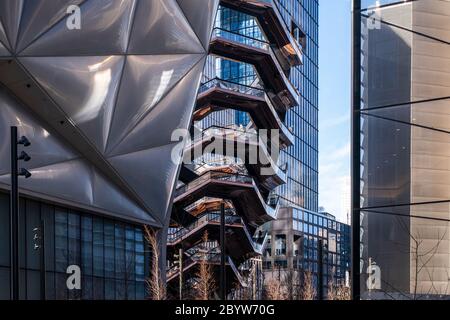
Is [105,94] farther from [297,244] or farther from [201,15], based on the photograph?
[297,244]

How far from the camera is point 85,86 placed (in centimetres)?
3359

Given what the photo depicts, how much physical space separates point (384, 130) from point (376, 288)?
3.10 m

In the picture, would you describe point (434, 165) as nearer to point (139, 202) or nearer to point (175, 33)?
point (175, 33)

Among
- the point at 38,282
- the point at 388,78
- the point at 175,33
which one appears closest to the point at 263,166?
the point at 175,33

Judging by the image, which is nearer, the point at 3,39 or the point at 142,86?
the point at 3,39

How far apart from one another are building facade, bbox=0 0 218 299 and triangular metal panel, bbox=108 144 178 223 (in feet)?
0.21

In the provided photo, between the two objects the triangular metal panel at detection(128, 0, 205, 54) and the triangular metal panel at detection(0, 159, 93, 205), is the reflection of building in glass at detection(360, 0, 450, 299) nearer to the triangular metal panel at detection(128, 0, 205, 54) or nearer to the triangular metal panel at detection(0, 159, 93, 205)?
the triangular metal panel at detection(0, 159, 93, 205)

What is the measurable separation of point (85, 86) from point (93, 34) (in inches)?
100

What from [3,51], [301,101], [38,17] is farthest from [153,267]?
[301,101]

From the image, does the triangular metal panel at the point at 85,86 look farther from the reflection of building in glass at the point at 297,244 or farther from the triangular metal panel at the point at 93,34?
the reflection of building in glass at the point at 297,244

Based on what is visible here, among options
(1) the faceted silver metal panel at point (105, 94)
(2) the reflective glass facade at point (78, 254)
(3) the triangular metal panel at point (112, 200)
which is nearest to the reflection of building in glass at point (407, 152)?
(1) the faceted silver metal panel at point (105, 94)

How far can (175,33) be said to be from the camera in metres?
36.8

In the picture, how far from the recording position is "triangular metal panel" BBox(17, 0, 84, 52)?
29344 mm

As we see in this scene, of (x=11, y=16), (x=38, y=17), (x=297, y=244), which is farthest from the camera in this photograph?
(x=297, y=244)
